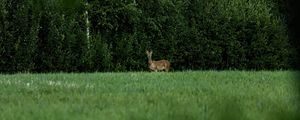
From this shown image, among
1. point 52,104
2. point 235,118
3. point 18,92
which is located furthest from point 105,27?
point 235,118

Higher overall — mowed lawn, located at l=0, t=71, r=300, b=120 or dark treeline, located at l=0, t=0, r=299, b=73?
dark treeline, located at l=0, t=0, r=299, b=73

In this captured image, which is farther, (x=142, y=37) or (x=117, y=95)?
(x=142, y=37)

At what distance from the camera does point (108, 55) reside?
2047cm

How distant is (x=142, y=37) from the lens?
68.6 feet

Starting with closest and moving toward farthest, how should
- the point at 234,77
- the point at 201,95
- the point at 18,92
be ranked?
1. the point at 201,95
2. the point at 18,92
3. the point at 234,77

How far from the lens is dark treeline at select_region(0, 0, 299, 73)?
20016 mm

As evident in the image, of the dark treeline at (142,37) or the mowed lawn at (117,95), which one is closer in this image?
the mowed lawn at (117,95)

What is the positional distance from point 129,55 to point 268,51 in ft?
15.0

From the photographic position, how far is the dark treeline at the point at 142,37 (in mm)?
20016

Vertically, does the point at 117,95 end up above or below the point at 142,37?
below

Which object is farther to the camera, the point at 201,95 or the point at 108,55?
the point at 108,55

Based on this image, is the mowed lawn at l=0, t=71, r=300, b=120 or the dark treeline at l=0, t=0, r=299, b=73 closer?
the mowed lawn at l=0, t=71, r=300, b=120

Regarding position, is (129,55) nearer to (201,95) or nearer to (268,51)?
(268,51)

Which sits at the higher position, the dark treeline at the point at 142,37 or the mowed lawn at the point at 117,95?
the dark treeline at the point at 142,37
